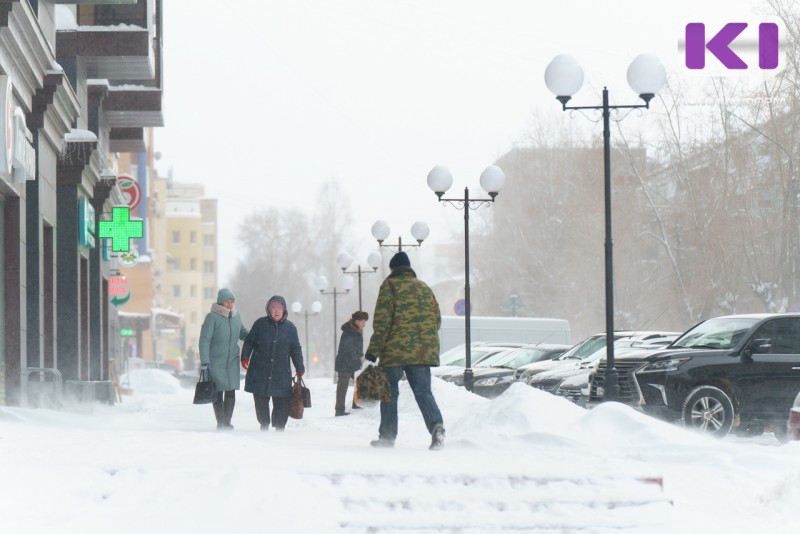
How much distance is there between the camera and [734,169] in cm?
4456

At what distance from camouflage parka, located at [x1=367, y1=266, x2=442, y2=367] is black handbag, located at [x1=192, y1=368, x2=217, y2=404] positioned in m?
3.53

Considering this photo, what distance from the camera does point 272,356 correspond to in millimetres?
15633

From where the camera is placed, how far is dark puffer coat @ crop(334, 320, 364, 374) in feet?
73.4

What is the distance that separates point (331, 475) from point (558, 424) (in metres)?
4.41

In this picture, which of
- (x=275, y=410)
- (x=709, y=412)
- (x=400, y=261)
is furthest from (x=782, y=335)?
(x=400, y=261)

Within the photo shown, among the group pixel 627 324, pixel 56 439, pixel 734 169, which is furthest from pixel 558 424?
pixel 627 324

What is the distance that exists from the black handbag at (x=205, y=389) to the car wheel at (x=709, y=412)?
598 centimetres

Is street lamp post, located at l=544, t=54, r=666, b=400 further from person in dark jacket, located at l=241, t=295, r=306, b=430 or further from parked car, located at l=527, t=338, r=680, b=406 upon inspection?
person in dark jacket, located at l=241, t=295, r=306, b=430

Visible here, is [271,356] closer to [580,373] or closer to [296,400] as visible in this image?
[296,400]

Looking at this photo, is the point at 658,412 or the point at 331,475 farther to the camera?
the point at 658,412

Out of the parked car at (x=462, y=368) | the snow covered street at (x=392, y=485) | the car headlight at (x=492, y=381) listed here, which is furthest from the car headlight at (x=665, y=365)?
the parked car at (x=462, y=368)

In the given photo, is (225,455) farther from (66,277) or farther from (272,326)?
(66,277)

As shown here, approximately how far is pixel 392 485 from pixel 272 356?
6067 mm

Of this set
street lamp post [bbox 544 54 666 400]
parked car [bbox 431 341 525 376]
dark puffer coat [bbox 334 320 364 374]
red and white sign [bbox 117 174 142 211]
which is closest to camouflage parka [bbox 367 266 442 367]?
street lamp post [bbox 544 54 666 400]
